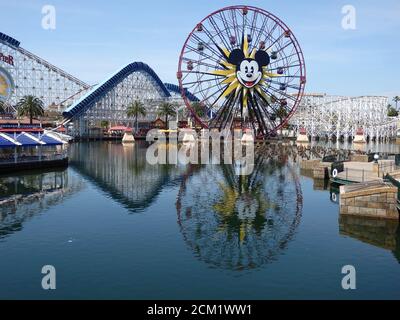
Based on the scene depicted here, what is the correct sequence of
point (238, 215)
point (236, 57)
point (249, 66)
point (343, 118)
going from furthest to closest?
point (343, 118) → point (249, 66) → point (236, 57) → point (238, 215)

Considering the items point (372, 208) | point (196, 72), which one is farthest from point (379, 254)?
point (196, 72)

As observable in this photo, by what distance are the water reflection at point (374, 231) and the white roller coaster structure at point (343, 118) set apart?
116360 mm

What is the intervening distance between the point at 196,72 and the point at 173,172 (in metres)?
32.2

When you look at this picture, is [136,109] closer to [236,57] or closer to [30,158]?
[236,57]

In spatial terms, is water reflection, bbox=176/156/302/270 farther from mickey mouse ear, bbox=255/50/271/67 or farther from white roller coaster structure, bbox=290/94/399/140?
white roller coaster structure, bbox=290/94/399/140

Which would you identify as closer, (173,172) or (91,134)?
(173,172)

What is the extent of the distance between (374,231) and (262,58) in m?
60.8

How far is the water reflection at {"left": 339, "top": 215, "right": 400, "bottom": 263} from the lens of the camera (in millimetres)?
23906

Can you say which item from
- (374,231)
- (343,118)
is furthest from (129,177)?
(343,118)

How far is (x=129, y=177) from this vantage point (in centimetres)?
4872

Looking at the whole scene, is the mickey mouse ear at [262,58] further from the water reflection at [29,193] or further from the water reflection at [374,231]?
the water reflection at [374,231]
